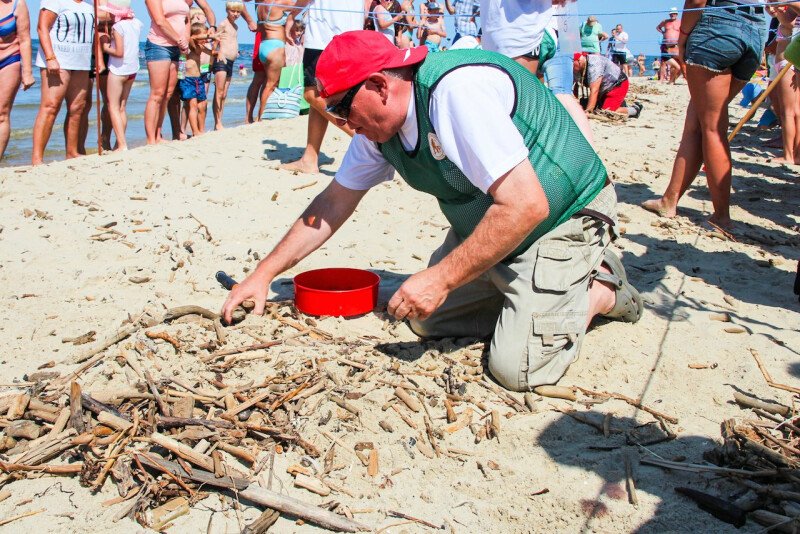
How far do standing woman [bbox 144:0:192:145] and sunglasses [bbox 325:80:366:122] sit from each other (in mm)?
5788

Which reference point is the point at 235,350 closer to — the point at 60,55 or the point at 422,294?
the point at 422,294

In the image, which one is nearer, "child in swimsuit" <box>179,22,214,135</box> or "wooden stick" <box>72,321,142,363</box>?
"wooden stick" <box>72,321,142,363</box>

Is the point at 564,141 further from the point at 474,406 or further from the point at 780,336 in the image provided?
the point at 780,336

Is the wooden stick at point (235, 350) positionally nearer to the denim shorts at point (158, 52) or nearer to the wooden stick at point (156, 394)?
the wooden stick at point (156, 394)

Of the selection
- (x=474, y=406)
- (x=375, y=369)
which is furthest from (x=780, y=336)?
(x=375, y=369)

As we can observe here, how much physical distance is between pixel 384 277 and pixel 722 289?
2.09 meters

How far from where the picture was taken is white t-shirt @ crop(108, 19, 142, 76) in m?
7.81

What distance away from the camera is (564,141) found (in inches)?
127

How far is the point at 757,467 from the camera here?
2.66 m

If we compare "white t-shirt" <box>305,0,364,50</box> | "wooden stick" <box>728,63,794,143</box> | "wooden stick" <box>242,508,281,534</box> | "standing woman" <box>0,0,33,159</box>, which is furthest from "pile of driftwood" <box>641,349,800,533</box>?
"standing woman" <box>0,0,33,159</box>

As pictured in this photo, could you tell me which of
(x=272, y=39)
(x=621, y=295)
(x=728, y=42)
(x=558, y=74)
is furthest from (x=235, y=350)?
(x=272, y=39)

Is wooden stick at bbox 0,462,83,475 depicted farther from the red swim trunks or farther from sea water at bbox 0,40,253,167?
the red swim trunks

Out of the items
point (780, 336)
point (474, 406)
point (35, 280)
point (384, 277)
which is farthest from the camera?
point (384, 277)

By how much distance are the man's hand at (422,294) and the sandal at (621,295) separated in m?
1.07
